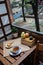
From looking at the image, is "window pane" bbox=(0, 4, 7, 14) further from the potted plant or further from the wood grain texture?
the wood grain texture

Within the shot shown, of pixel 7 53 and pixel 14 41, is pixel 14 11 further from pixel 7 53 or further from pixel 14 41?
pixel 7 53

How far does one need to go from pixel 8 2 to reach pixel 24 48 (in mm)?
990

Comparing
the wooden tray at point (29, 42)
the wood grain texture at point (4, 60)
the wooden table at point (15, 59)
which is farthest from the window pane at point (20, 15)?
the wood grain texture at point (4, 60)

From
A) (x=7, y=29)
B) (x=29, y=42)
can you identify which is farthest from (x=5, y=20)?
(x=29, y=42)

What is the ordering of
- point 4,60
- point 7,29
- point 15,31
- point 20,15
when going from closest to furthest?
point 4,60 < point 15,31 < point 7,29 < point 20,15

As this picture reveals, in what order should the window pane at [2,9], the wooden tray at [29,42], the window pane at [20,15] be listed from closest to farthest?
the wooden tray at [29,42] < the window pane at [20,15] < the window pane at [2,9]

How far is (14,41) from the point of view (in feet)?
6.54

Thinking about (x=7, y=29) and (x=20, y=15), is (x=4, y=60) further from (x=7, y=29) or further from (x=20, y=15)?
(x=20, y=15)

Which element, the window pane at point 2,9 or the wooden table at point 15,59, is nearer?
the wooden table at point 15,59

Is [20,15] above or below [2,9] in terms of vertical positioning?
below

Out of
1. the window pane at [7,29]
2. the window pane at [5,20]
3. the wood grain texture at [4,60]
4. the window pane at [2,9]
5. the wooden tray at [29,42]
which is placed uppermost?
the window pane at [2,9]

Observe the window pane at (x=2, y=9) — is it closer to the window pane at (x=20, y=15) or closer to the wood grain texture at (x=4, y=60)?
the window pane at (x=20, y=15)

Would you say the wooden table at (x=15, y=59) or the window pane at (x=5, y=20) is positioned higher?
the window pane at (x=5, y=20)

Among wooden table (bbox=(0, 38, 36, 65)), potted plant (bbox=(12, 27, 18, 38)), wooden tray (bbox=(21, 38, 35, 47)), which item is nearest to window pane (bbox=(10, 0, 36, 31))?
potted plant (bbox=(12, 27, 18, 38))
